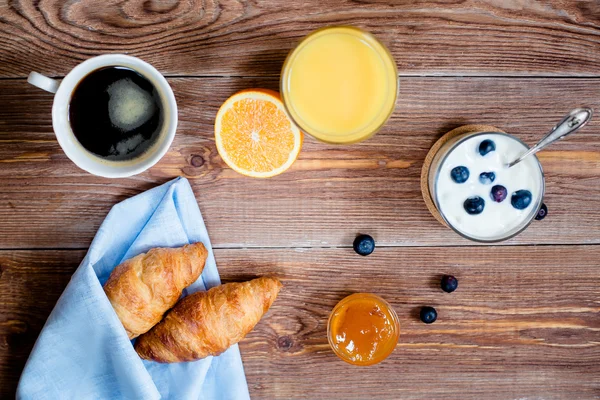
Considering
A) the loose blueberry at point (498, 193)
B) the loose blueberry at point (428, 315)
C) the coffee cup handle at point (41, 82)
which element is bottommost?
the loose blueberry at point (428, 315)

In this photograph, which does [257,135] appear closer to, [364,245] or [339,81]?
[339,81]

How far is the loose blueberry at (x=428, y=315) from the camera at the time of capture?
1.38m

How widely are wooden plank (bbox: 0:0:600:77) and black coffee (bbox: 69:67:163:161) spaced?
5.6 inches

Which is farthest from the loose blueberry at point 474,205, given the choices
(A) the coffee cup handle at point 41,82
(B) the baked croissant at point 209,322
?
(A) the coffee cup handle at point 41,82

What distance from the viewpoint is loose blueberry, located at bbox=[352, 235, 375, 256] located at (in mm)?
1350

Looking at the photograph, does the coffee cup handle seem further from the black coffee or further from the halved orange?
the halved orange

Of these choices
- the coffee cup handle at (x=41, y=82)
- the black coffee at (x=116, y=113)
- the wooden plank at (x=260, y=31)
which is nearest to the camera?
the coffee cup handle at (x=41, y=82)

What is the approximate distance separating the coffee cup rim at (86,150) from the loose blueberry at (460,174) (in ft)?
1.98

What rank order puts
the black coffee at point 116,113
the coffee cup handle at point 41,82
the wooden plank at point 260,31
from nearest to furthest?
1. the coffee cup handle at point 41,82
2. the black coffee at point 116,113
3. the wooden plank at point 260,31

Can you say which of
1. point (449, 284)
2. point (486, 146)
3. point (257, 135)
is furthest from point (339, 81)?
point (449, 284)

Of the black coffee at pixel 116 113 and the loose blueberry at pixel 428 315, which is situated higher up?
the black coffee at pixel 116 113

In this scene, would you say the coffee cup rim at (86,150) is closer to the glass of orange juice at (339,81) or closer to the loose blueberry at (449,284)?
the glass of orange juice at (339,81)

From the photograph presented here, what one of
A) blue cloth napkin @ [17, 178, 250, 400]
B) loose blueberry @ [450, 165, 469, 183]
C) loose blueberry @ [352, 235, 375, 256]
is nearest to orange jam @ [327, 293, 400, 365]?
loose blueberry @ [352, 235, 375, 256]

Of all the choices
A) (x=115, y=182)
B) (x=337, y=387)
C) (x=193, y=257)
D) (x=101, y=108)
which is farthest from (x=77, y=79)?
(x=337, y=387)
